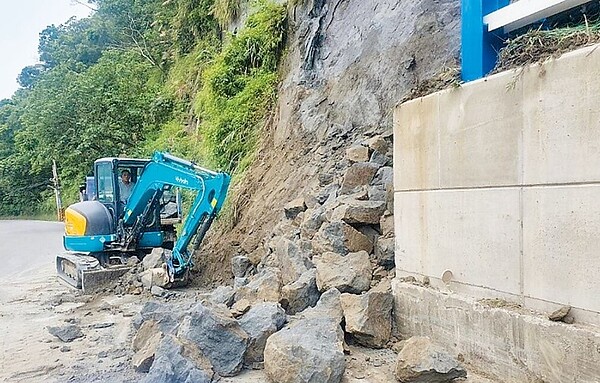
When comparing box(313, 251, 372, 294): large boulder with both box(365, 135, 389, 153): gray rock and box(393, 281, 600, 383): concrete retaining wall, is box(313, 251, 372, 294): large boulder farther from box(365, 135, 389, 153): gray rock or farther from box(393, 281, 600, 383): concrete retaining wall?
box(365, 135, 389, 153): gray rock

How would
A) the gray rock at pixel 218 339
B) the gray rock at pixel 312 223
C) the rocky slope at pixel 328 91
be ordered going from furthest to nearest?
the rocky slope at pixel 328 91
the gray rock at pixel 312 223
the gray rock at pixel 218 339

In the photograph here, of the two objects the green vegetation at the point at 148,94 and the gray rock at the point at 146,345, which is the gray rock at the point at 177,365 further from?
the green vegetation at the point at 148,94

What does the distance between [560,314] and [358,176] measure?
2.94 metres

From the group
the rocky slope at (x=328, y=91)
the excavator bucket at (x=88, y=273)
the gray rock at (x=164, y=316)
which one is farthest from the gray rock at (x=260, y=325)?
the excavator bucket at (x=88, y=273)

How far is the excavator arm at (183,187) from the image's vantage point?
7.84 meters

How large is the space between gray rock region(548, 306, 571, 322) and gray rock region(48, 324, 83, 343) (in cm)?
491

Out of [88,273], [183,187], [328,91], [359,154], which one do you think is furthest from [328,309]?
[88,273]

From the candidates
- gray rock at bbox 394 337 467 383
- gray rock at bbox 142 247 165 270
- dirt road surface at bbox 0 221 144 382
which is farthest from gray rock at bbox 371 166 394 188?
gray rock at bbox 142 247 165 270

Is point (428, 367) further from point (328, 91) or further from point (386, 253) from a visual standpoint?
point (328, 91)

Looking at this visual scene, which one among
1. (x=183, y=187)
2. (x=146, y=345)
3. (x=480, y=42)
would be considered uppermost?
(x=480, y=42)

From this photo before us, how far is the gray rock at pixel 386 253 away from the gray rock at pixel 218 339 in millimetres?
1585

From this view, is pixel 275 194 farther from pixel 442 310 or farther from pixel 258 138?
pixel 442 310

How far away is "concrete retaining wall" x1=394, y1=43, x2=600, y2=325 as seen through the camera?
3.18m

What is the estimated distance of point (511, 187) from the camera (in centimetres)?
368
